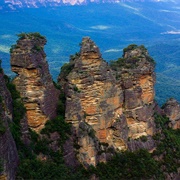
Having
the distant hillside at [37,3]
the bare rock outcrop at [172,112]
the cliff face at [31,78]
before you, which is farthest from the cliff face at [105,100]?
the distant hillside at [37,3]

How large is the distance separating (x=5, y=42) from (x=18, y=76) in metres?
53.6

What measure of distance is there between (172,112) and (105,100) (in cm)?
962

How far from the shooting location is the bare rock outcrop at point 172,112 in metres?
30.4

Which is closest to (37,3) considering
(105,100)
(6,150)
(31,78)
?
(105,100)

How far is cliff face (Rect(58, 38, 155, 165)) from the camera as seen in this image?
22.2 m

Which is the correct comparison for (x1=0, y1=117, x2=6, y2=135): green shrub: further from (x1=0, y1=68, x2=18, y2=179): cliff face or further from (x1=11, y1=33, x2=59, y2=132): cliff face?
(x1=11, y1=33, x2=59, y2=132): cliff face

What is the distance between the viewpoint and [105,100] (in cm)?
2302

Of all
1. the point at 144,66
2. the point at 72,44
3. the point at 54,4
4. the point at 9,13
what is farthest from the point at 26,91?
the point at 54,4

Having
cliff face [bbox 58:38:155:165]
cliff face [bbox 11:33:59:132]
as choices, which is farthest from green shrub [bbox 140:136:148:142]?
cliff face [bbox 11:33:59:132]

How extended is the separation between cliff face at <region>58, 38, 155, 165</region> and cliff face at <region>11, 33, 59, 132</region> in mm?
1852

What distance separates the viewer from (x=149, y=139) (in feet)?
86.2

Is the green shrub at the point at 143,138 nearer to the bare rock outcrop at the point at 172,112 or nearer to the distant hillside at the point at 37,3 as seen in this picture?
the bare rock outcrop at the point at 172,112

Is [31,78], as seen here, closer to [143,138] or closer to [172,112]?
[143,138]

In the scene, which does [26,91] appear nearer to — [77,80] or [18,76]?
[18,76]
